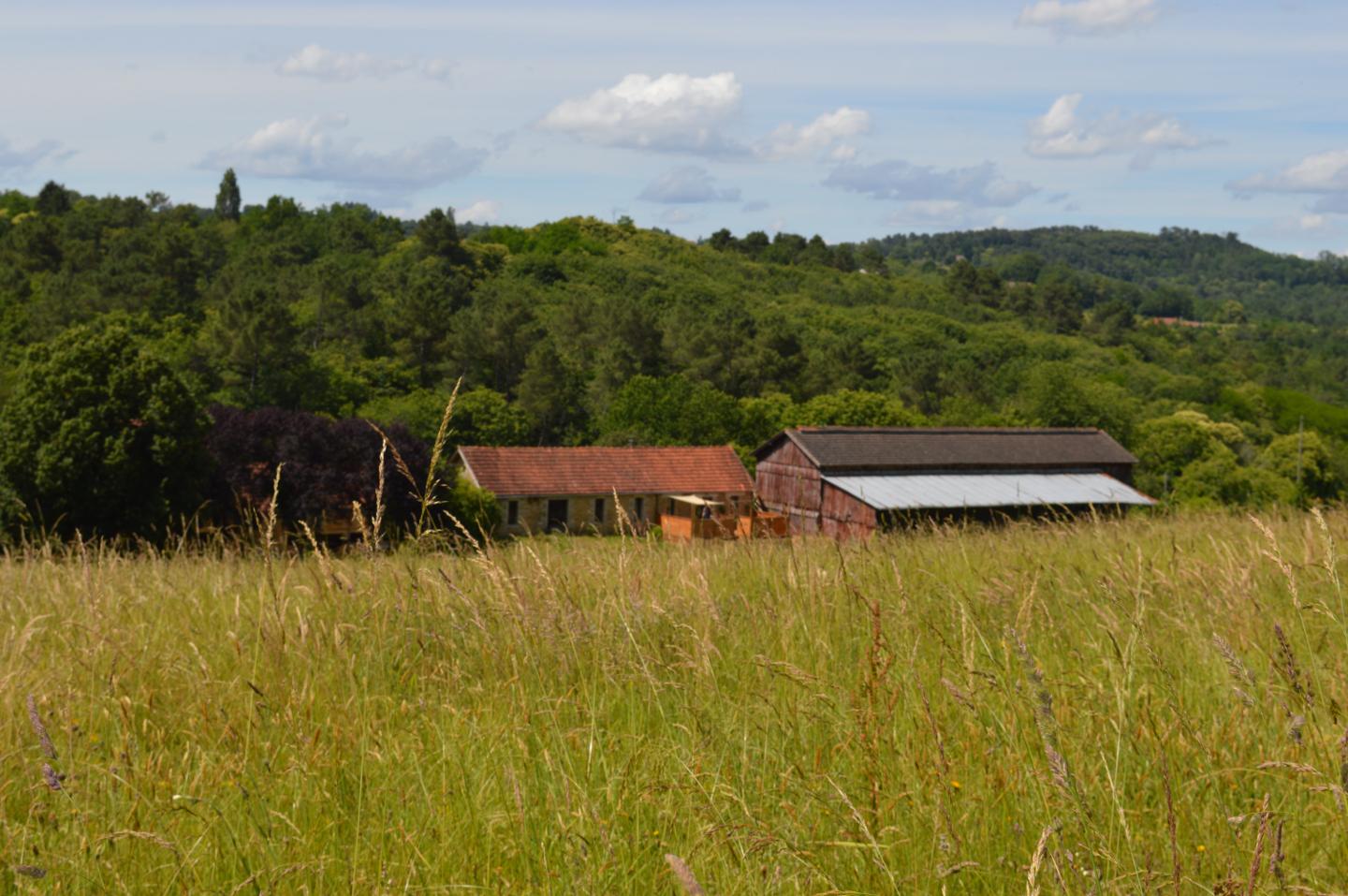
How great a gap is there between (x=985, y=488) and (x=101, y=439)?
94.7 feet

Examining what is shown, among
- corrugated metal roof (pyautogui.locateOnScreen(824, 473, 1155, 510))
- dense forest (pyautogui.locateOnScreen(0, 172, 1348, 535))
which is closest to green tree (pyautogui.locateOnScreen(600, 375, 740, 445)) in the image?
dense forest (pyautogui.locateOnScreen(0, 172, 1348, 535))

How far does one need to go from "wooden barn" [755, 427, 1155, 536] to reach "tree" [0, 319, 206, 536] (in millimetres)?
19765

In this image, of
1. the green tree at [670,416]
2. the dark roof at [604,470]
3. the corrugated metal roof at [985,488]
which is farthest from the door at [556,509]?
the corrugated metal roof at [985,488]

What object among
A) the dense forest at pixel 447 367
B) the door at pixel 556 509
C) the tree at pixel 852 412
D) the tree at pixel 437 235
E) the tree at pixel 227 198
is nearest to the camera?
the dense forest at pixel 447 367

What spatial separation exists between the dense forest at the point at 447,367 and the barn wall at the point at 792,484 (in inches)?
501

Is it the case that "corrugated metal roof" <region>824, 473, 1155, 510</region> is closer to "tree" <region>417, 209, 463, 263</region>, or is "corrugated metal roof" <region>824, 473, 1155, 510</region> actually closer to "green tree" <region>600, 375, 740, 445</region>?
"green tree" <region>600, 375, 740, 445</region>

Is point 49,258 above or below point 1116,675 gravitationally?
above

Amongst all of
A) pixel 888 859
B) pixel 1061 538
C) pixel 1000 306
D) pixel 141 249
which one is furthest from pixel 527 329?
pixel 1000 306

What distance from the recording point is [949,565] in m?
5.81

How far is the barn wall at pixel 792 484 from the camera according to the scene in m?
38.9

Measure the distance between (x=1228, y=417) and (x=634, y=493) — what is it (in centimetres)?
5294

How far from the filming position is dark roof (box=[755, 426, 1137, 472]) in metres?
38.9

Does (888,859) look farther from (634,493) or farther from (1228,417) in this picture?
(1228,417)

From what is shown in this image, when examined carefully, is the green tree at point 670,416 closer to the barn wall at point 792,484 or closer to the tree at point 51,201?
the barn wall at point 792,484
